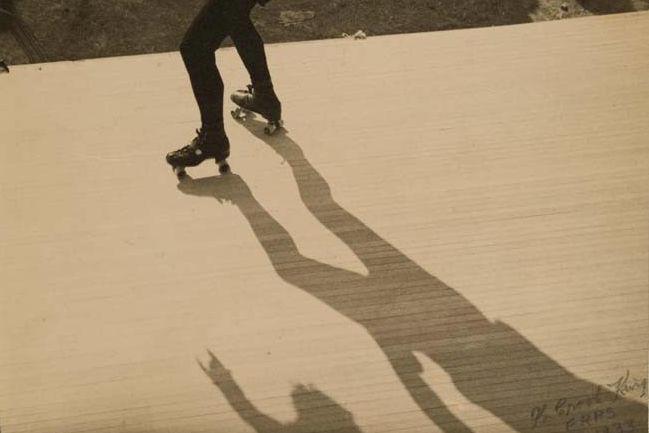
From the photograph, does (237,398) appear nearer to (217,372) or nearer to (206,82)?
(217,372)

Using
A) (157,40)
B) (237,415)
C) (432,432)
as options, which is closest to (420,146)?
(432,432)

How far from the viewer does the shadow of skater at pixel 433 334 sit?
1.92 meters

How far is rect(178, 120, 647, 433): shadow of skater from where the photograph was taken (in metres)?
1.92

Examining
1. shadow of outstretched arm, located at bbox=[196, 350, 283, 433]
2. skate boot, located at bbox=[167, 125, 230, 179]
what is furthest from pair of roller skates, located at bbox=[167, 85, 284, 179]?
shadow of outstretched arm, located at bbox=[196, 350, 283, 433]

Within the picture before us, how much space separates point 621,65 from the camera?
3205 millimetres

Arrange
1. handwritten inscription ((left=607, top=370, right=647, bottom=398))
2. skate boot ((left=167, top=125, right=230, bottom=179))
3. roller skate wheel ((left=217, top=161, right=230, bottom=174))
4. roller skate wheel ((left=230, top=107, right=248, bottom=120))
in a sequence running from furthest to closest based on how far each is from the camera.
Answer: roller skate wheel ((left=230, top=107, right=248, bottom=120)), roller skate wheel ((left=217, top=161, right=230, bottom=174)), skate boot ((left=167, top=125, right=230, bottom=179)), handwritten inscription ((left=607, top=370, right=647, bottom=398))

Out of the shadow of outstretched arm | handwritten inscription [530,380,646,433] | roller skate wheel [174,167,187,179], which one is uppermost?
roller skate wheel [174,167,187,179]

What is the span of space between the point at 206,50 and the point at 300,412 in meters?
1.53

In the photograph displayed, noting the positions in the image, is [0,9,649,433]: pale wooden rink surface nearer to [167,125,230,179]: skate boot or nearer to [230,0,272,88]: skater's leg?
[167,125,230,179]: skate boot

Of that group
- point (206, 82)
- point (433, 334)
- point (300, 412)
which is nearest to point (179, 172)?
Result: point (206, 82)

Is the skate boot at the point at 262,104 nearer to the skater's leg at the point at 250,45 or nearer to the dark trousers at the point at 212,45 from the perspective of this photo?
the skater's leg at the point at 250,45

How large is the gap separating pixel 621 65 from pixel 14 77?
3.64m

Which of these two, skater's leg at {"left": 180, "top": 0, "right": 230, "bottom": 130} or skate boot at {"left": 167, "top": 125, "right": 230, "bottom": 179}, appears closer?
skater's leg at {"left": 180, "top": 0, "right": 230, "bottom": 130}

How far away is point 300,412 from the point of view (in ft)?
6.25
